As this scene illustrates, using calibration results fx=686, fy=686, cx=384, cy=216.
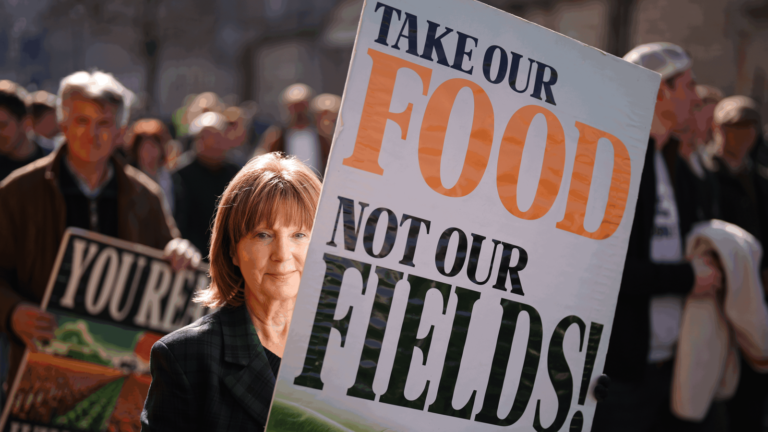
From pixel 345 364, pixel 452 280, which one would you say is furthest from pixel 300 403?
pixel 452 280

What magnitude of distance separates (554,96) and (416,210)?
0.48 meters

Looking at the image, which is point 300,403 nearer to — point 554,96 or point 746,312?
point 554,96

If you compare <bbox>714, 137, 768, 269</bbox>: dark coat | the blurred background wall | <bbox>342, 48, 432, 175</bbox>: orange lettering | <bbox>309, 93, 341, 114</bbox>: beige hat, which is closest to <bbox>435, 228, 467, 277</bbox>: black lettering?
<bbox>342, 48, 432, 175</bbox>: orange lettering

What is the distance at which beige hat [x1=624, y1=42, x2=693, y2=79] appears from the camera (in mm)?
2787

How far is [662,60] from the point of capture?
280 centimetres

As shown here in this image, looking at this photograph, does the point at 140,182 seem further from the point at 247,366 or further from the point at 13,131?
the point at 247,366

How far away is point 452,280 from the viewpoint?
1567 mm

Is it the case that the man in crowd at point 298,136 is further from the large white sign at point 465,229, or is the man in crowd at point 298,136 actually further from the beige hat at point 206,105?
the large white sign at point 465,229

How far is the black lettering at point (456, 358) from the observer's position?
1561 mm

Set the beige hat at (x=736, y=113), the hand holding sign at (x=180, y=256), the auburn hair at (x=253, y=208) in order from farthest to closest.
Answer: the beige hat at (x=736, y=113), the hand holding sign at (x=180, y=256), the auburn hair at (x=253, y=208)

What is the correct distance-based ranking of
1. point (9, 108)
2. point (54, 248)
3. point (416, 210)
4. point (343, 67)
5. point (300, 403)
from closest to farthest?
point (300, 403) < point (416, 210) < point (54, 248) < point (9, 108) < point (343, 67)

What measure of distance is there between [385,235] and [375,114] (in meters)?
0.26

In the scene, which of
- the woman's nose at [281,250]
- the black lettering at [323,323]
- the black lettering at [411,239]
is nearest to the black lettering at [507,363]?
the black lettering at [411,239]

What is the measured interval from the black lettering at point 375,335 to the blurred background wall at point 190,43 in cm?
1111
